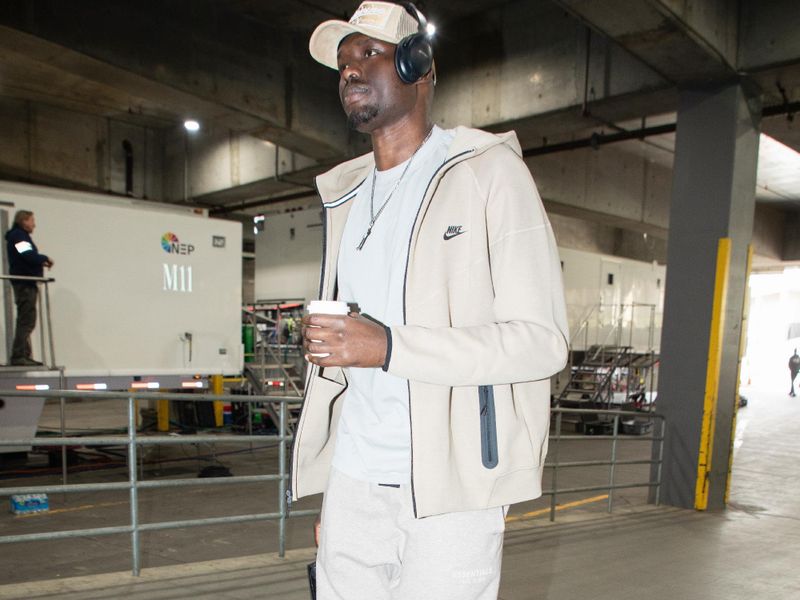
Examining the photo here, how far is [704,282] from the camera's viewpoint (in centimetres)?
638

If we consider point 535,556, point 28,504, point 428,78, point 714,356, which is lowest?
point 28,504

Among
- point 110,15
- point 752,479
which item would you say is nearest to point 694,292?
point 752,479

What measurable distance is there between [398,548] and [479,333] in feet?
1.87

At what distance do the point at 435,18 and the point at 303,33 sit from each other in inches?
74.6


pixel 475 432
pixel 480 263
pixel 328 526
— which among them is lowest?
pixel 328 526

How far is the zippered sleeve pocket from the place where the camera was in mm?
1205

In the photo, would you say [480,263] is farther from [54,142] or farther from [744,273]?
[54,142]

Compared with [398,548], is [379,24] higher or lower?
higher

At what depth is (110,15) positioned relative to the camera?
22.4 ft

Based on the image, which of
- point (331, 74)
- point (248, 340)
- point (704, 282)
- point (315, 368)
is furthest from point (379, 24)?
point (248, 340)

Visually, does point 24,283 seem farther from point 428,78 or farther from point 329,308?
point 329,308

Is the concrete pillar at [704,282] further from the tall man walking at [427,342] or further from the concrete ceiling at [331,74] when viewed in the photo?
the tall man walking at [427,342]

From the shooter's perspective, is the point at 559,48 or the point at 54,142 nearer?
the point at 559,48

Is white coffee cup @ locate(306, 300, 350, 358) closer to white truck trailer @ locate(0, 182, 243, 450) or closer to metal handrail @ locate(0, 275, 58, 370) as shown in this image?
metal handrail @ locate(0, 275, 58, 370)
